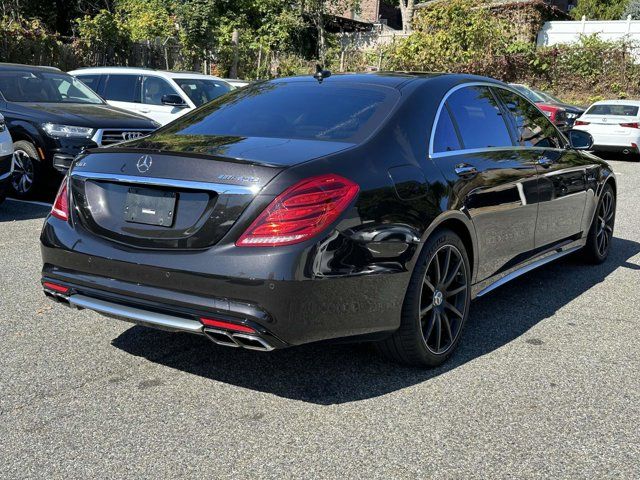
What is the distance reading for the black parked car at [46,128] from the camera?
29.2 feet

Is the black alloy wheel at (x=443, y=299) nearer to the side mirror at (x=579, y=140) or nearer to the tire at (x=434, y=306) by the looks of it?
the tire at (x=434, y=306)

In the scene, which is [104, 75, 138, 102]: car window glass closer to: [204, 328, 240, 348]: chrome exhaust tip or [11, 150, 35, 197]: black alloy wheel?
[11, 150, 35, 197]: black alloy wheel

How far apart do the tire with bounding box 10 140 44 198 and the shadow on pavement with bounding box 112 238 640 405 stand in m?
5.08

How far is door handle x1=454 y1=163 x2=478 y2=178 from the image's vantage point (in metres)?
4.31

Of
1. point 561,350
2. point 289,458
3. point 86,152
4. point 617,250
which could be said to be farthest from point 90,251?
point 617,250

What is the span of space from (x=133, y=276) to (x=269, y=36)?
29.0m

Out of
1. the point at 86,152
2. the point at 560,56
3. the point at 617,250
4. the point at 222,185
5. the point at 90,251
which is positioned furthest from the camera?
the point at 560,56

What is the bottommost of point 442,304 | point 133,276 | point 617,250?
point 617,250

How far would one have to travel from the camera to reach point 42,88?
10.3 meters

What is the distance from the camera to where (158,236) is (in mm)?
3533

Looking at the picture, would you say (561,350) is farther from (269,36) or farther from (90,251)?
(269,36)

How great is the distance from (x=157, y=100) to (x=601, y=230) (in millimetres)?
7935

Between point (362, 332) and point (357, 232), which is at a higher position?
point (357, 232)

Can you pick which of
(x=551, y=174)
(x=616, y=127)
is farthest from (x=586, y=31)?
(x=551, y=174)
